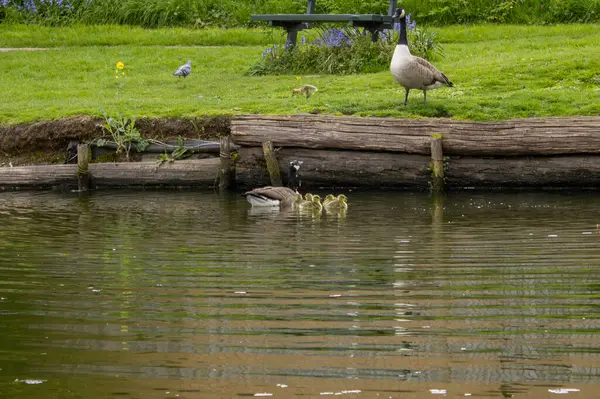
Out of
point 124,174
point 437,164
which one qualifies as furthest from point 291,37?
point 437,164

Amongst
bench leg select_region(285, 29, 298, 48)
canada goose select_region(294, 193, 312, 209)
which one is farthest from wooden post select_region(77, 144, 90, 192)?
bench leg select_region(285, 29, 298, 48)

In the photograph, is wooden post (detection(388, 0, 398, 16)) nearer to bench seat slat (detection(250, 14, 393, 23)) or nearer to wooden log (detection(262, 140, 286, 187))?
bench seat slat (detection(250, 14, 393, 23))

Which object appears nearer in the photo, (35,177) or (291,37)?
(35,177)

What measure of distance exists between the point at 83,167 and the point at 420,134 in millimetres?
5067

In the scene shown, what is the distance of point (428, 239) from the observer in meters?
10.4

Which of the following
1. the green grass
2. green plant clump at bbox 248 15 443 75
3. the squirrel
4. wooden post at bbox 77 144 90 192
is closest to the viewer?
wooden post at bbox 77 144 90 192

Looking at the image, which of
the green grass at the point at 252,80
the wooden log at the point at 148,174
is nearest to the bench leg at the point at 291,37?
the green grass at the point at 252,80

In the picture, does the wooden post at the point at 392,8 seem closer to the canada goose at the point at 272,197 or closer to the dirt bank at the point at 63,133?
the dirt bank at the point at 63,133

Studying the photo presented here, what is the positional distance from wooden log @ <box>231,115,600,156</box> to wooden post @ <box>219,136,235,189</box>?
0.56 ft

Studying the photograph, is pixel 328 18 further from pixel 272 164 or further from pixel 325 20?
pixel 272 164

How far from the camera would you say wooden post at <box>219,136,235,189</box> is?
1553cm

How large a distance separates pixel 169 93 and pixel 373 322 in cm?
1315

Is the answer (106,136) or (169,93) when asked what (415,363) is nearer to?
(106,136)

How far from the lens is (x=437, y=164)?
14.6m
